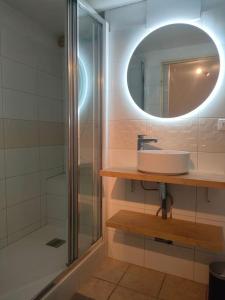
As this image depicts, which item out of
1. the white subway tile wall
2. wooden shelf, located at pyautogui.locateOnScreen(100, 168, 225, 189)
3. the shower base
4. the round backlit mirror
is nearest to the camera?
wooden shelf, located at pyautogui.locateOnScreen(100, 168, 225, 189)

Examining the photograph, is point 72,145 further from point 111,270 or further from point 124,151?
point 111,270

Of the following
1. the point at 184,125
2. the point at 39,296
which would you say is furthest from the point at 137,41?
the point at 39,296

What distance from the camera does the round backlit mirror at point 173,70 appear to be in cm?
154

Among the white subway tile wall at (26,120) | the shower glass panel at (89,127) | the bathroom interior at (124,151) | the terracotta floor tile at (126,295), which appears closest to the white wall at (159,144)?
the bathroom interior at (124,151)

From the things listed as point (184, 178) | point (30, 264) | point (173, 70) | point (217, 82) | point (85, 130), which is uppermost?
point (173, 70)

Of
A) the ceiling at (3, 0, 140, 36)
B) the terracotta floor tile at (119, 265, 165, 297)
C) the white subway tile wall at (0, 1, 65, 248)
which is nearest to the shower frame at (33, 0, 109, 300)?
the ceiling at (3, 0, 140, 36)

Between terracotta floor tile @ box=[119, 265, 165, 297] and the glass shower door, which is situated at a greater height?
the glass shower door

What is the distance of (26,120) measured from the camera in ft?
6.79

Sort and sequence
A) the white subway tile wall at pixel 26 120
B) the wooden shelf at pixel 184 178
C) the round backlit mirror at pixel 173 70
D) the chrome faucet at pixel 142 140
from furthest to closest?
1. the white subway tile wall at pixel 26 120
2. the chrome faucet at pixel 142 140
3. the round backlit mirror at pixel 173 70
4. the wooden shelf at pixel 184 178

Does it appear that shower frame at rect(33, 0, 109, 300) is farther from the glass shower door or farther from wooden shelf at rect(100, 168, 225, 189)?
wooden shelf at rect(100, 168, 225, 189)

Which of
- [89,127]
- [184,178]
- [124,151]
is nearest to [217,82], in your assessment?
[184,178]

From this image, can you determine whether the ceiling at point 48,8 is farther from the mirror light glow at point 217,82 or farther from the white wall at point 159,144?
the mirror light glow at point 217,82

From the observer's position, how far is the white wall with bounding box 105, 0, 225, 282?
154 centimetres

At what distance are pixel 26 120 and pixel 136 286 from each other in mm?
1628
